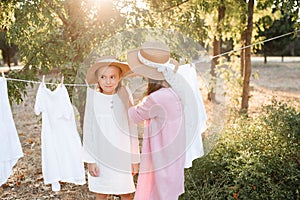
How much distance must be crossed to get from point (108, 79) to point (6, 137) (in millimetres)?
861

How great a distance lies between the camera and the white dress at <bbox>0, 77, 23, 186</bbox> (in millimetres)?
2627

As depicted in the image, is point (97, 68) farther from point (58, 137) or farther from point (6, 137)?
point (6, 137)

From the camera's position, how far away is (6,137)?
2.68 metres

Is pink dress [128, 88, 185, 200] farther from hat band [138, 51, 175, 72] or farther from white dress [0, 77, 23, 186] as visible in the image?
white dress [0, 77, 23, 186]

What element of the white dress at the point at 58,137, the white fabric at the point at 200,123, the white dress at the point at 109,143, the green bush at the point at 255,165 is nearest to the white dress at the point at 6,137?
the white dress at the point at 58,137

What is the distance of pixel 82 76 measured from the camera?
3.43 m

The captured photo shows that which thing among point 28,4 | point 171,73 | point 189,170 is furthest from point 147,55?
point 28,4

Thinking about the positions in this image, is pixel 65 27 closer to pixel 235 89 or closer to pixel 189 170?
pixel 189 170

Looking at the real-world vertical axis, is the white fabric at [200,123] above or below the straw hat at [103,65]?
below

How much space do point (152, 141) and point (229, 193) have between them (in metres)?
1.17

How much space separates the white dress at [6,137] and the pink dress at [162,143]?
983 millimetres

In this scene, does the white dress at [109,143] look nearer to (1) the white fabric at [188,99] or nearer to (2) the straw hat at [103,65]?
(2) the straw hat at [103,65]

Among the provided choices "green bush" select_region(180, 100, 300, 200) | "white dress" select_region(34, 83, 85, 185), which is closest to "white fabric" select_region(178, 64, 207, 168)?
"green bush" select_region(180, 100, 300, 200)

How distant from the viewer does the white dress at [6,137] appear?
2.63 meters
